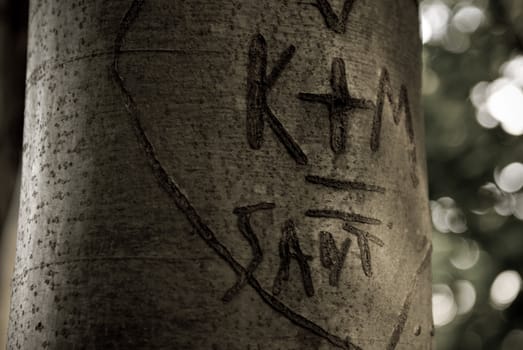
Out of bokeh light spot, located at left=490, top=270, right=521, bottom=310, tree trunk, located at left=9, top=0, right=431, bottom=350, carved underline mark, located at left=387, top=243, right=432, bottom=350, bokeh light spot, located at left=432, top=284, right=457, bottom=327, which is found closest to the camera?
tree trunk, located at left=9, top=0, right=431, bottom=350

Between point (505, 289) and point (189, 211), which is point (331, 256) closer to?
point (189, 211)

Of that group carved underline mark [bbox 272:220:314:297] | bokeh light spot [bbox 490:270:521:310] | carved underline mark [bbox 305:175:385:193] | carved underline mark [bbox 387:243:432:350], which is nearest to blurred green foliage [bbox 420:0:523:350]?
bokeh light spot [bbox 490:270:521:310]

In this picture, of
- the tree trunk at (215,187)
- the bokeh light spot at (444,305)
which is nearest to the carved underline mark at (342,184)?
the tree trunk at (215,187)

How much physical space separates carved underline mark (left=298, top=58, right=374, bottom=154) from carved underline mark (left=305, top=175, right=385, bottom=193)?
47 millimetres

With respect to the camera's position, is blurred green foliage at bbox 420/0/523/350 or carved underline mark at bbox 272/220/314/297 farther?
blurred green foliage at bbox 420/0/523/350

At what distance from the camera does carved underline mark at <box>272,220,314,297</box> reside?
3.55 feet

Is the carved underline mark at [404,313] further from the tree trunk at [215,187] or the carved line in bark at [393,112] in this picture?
the carved line in bark at [393,112]

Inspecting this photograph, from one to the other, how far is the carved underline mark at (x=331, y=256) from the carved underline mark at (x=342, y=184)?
0.24 ft

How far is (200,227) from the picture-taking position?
107 centimetres

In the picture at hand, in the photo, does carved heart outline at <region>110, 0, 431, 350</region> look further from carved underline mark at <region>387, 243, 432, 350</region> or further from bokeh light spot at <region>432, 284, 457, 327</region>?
bokeh light spot at <region>432, 284, 457, 327</region>

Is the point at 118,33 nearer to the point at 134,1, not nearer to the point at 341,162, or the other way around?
the point at 134,1

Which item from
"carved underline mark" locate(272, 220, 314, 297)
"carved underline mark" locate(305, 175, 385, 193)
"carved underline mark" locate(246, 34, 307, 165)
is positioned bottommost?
"carved underline mark" locate(272, 220, 314, 297)

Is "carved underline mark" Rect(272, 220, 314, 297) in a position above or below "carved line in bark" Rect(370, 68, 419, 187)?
below

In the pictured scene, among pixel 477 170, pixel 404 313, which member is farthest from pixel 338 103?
pixel 477 170
